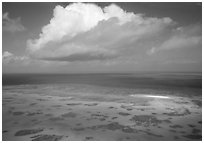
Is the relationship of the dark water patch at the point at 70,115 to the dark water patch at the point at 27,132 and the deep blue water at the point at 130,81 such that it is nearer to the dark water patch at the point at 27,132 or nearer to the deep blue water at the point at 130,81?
the dark water patch at the point at 27,132

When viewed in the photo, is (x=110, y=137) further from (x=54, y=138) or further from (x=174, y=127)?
(x=174, y=127)

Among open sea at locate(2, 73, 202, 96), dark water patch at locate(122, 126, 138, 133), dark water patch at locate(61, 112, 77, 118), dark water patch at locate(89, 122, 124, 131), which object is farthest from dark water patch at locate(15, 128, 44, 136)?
open sea at locate(2, 73, 202, 96)

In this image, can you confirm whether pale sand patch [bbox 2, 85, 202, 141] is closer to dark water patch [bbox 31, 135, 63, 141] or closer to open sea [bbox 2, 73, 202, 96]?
dark water patch [bbox 31, 135, 63, 141]

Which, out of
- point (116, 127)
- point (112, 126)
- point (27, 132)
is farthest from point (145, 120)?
point (27, 132)

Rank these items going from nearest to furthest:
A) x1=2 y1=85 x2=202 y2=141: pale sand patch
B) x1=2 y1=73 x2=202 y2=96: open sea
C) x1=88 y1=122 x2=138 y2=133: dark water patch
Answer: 1. x1=2 y1=85 x2=202 y2=141: pale sand patch
2. x1=88 y1=122 x2=138 y2=133: dark water patch
3. x1=2 y1=73 x2=202 y2=96: open sea

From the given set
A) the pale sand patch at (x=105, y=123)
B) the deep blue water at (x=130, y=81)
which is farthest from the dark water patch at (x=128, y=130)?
the deep blue water at (x=130, y=81)

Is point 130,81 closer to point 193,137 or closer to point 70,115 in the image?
point 70,115

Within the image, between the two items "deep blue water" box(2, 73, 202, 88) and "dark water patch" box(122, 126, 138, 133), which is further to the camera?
"deep blue water" box(2, 73, 202, 88)

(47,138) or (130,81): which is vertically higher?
(130,81)
